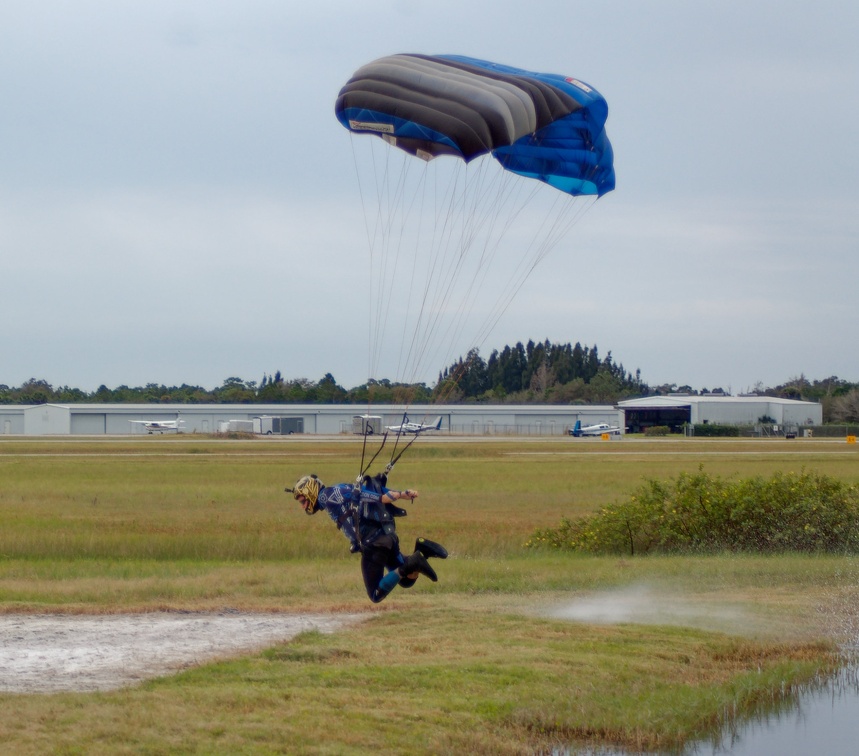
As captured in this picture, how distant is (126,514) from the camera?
31188 millimetres

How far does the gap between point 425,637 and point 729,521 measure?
11.8m

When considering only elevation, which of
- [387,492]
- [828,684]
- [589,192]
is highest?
[589,192]

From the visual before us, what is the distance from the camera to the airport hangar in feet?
393

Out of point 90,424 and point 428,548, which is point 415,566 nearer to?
point 428,548

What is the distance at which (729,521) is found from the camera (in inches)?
889

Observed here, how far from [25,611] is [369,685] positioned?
6.87 m

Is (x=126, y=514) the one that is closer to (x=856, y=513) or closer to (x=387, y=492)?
(x=856, y=513)

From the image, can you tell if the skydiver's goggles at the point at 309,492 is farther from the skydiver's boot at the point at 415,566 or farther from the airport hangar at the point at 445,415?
the airport hangar at the point at 445,415

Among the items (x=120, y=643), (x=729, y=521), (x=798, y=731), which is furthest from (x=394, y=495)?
(x=729, y=521)

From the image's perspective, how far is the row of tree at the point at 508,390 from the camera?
472 feet

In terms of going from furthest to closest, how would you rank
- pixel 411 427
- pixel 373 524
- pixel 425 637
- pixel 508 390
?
pixel 508 390 → pixel 411 427 → pixel 425 637 → pixel 373 524

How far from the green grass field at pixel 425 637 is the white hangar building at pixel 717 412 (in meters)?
101

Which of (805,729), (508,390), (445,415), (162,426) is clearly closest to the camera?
(805,729)

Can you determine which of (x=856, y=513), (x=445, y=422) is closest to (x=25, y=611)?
(x=856, y=513)
